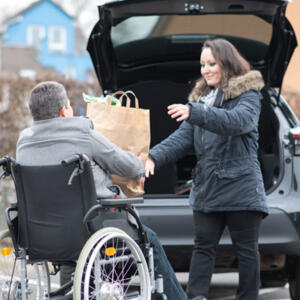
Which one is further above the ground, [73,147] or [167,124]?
[73,147]

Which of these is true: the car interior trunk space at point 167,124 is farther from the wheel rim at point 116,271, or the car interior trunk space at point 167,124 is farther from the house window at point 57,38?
the house window at point 57,38

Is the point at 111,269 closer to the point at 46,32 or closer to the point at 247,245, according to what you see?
the point at 247,245

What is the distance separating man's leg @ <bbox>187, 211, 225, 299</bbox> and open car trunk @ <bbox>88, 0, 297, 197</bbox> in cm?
81

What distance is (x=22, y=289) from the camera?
3.80 metres

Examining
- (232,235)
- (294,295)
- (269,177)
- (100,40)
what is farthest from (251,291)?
(100,40)

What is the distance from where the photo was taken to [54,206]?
3736 millimetres

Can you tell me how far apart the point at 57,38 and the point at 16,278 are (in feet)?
160

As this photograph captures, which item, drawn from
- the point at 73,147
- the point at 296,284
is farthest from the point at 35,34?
the point at 73,147

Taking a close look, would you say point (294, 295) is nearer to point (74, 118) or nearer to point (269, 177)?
point (269, 177)

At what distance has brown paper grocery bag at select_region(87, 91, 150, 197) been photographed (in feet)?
13.1

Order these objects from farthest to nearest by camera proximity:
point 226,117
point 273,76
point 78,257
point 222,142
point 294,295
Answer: point 273,76 < point 294,295 < point 222,142 < point 226,117 < point 78,257

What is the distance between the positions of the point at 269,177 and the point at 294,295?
0.85 m

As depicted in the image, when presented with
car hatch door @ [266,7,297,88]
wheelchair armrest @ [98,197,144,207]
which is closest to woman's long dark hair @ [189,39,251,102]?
car hatch door @ [266,7,297,88]

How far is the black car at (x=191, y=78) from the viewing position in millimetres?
4836
